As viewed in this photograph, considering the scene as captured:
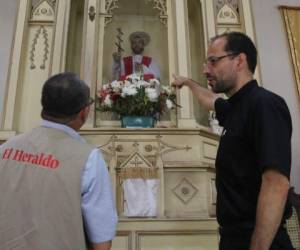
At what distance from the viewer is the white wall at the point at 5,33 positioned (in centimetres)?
407

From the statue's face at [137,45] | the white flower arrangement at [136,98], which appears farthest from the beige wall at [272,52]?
the white flower arrangement at [136,98]

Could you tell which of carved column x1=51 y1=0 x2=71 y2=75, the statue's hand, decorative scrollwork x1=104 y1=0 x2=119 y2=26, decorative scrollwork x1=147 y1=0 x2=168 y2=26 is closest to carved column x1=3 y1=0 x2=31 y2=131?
carved column x1=51 y1=0 x2=71 y2=75

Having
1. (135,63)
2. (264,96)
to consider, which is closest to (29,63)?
(135,63)

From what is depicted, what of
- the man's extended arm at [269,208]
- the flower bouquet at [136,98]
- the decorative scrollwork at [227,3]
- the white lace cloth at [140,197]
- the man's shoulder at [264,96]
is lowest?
the man's extended arm at [269,208]

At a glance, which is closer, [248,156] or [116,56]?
[248,156]

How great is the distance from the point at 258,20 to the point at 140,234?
3.30 meters

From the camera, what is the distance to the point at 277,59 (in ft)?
14.1

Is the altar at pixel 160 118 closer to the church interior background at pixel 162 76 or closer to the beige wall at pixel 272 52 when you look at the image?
the church interior background at pixel 162 76

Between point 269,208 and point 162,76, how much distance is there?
3112 mm

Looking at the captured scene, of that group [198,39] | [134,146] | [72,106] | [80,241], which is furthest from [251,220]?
[198,39]

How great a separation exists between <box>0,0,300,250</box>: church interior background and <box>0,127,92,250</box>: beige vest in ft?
4.59

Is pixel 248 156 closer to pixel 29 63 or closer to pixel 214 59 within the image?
pixel 214 59

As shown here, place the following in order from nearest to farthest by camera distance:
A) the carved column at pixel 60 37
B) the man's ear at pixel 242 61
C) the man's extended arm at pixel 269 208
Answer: the man's extended arm at pixel 269 208 < the man's ear at pixel 242 61 < the carved column at pixel 60 37

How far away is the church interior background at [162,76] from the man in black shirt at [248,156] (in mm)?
1312
